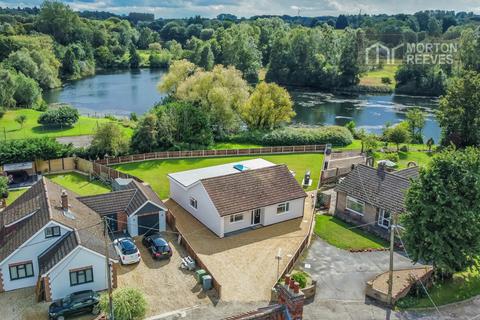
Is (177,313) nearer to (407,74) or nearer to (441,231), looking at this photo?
(441,231)

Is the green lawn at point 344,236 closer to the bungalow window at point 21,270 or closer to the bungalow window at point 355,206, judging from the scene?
the bungalow window at point 355,206

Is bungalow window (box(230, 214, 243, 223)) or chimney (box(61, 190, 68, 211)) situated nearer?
chimney (box(61, 190, 68, 211))

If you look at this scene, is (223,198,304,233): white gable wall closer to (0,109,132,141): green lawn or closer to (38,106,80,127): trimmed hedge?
(0,109,132,141): green lawn

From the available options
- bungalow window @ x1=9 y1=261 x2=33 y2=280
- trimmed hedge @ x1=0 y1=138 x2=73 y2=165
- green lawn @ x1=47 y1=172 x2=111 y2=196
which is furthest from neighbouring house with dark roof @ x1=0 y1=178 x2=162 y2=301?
trimmed hedge @ x1=0 y1=138 x2=73 y2=165

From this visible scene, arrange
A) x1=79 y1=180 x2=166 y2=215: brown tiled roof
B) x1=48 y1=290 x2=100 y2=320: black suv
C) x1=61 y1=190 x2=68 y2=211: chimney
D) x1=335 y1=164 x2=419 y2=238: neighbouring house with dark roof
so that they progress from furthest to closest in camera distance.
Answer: x1=335 y1=164 x2=419 y2=238: neighbouring house with dark roof → x1=79 y1=180 x2=166 y2=215: brown tiled roof → x1=61 y1=190 x2=68 y2=211: chimney → x1=48 y1=290 x2=100 y2=320: black suv

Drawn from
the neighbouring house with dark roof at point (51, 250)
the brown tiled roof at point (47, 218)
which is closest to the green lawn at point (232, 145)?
the brown tiled roof at point (47, 218)

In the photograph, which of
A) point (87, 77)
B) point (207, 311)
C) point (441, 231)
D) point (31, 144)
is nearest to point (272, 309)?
point (207, 311)
